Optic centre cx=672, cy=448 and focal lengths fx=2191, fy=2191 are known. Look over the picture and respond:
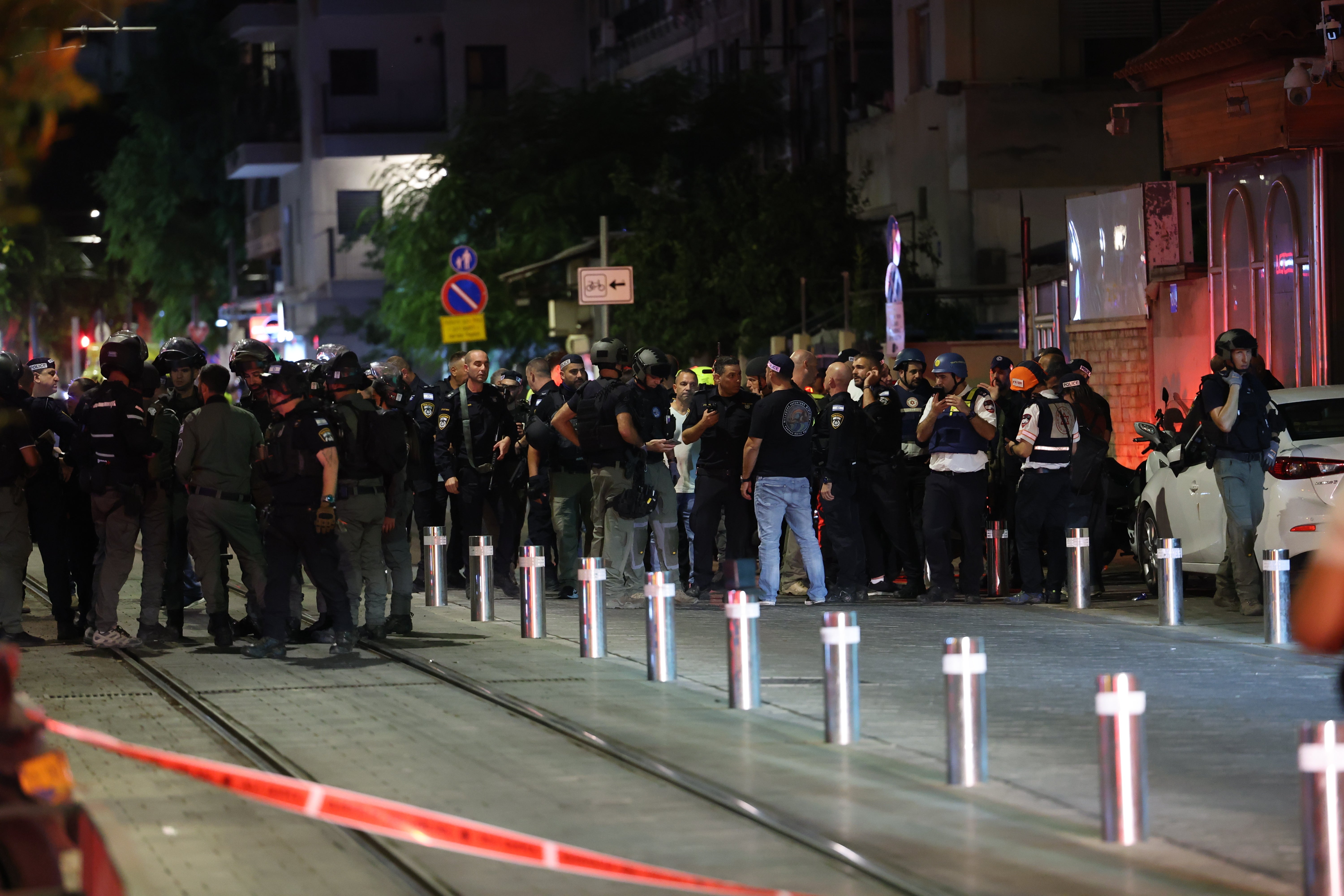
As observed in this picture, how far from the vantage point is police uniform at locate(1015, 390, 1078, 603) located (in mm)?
15891

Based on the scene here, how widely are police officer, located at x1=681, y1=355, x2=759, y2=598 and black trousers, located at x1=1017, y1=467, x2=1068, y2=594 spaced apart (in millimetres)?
2135

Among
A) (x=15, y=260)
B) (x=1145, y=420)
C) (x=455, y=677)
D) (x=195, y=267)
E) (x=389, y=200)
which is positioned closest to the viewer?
(x=455, y=677)

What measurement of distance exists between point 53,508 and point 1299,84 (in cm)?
1256

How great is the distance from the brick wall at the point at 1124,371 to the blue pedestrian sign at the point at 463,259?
881cm

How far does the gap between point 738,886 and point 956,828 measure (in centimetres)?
202

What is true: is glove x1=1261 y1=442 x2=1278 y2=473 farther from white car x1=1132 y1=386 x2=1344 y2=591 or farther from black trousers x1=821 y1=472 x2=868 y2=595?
black trousers x1=821 y1=472 x2=868 y2=595

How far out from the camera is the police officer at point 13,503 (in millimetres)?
14391

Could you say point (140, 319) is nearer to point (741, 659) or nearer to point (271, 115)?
point (271, 115)

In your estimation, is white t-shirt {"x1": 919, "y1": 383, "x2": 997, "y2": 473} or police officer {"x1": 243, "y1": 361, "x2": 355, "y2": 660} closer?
police officer {"x1": 243, "y1": 361, "x2": 355, "y2": 660}

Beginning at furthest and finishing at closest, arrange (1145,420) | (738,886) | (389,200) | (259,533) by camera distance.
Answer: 1. (389,200)
2. (1145,420)
3. (259,533)
4. (738,886)

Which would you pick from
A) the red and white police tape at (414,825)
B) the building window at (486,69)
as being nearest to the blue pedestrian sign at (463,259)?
the red and white police tape at (414,825)

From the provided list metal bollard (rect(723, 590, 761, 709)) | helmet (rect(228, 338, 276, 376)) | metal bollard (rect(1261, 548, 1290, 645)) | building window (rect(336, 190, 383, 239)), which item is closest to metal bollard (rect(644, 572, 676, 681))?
metal bollard (rect(723, 590, 761, 709))

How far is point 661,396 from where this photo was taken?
16.7 meters

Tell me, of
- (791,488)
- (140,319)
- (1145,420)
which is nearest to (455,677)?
(791,488)
